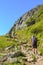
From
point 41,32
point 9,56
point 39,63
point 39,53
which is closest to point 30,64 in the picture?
point 39,63

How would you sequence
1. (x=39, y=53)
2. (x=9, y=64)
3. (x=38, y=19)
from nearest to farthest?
(x=9, y=64) → (x=39, y=53) → (x=38, y=19)

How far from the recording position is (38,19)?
333 feet

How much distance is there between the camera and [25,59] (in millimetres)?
35312

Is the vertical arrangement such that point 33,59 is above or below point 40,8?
below

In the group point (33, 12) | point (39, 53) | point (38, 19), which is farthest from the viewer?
point (33, 12)

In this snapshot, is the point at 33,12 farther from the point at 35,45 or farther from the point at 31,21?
the point at 35,45

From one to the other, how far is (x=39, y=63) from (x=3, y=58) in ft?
17.4

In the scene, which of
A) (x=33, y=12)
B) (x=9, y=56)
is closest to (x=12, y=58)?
(x=9, y=56)

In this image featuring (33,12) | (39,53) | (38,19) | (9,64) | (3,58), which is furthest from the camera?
(33,12)

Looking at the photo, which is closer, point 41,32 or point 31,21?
→ point 41,32

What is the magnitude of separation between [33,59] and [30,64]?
2057 millimetres

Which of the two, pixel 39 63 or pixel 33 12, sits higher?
pixel 33 12

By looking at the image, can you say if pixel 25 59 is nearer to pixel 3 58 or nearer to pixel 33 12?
pixel 3 58

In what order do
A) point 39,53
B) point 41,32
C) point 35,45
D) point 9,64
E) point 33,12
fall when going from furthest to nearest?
point 33,12
point 41,32
point 35,45
point 39,53
point 9,64
